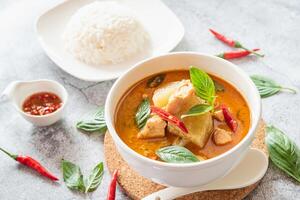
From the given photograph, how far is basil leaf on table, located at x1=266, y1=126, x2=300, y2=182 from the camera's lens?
257cm

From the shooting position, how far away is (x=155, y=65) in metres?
2.58

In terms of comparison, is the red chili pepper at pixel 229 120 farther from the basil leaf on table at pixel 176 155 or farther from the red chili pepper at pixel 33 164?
the red chili pepper at pixel 33 164

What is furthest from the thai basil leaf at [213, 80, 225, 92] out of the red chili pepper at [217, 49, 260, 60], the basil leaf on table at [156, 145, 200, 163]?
the red chili pepper at [217, 49, 260, 60]

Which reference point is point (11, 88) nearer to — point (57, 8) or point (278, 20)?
point (57, 8)

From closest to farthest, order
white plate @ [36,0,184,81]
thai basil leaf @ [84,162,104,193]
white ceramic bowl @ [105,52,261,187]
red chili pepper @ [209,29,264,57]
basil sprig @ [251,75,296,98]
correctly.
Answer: white ceramic bowl @ [105,52,261,187], thai basil leaf @ [84,162,104,193], basil sprig @ [251,75,296,98], white plate @ [36,0,184,81], red chili pepper @ [209,29,264,57]

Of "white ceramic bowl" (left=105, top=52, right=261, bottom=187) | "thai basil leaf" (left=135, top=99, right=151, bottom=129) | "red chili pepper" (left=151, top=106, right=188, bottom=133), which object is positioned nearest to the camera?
"white ceramic bowl" (left=105, top=52, right=261, bottom=187)

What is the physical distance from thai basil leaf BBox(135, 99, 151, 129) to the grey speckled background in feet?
1.43

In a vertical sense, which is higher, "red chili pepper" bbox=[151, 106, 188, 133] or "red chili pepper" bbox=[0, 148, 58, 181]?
"red chili pepper" bbox=[151, 106, 188, 133]

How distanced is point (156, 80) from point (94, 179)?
62 cm

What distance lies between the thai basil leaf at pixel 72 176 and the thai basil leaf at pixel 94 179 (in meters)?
0.03

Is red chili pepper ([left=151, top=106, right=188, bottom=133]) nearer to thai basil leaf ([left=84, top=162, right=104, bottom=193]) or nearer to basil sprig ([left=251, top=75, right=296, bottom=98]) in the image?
thai basil leaf ([left=84, top=162, right=104, bottom=193])

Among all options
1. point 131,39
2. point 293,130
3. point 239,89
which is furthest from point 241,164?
point 131,39

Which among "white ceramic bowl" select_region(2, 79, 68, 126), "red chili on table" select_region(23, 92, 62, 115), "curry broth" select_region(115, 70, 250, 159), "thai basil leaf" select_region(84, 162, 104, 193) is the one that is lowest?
"thai basil leaf" select_region(84, 162, 104, 193)

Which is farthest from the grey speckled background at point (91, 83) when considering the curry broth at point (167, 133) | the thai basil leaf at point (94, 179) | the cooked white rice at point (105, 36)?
the curry broth at point (167, 133)
